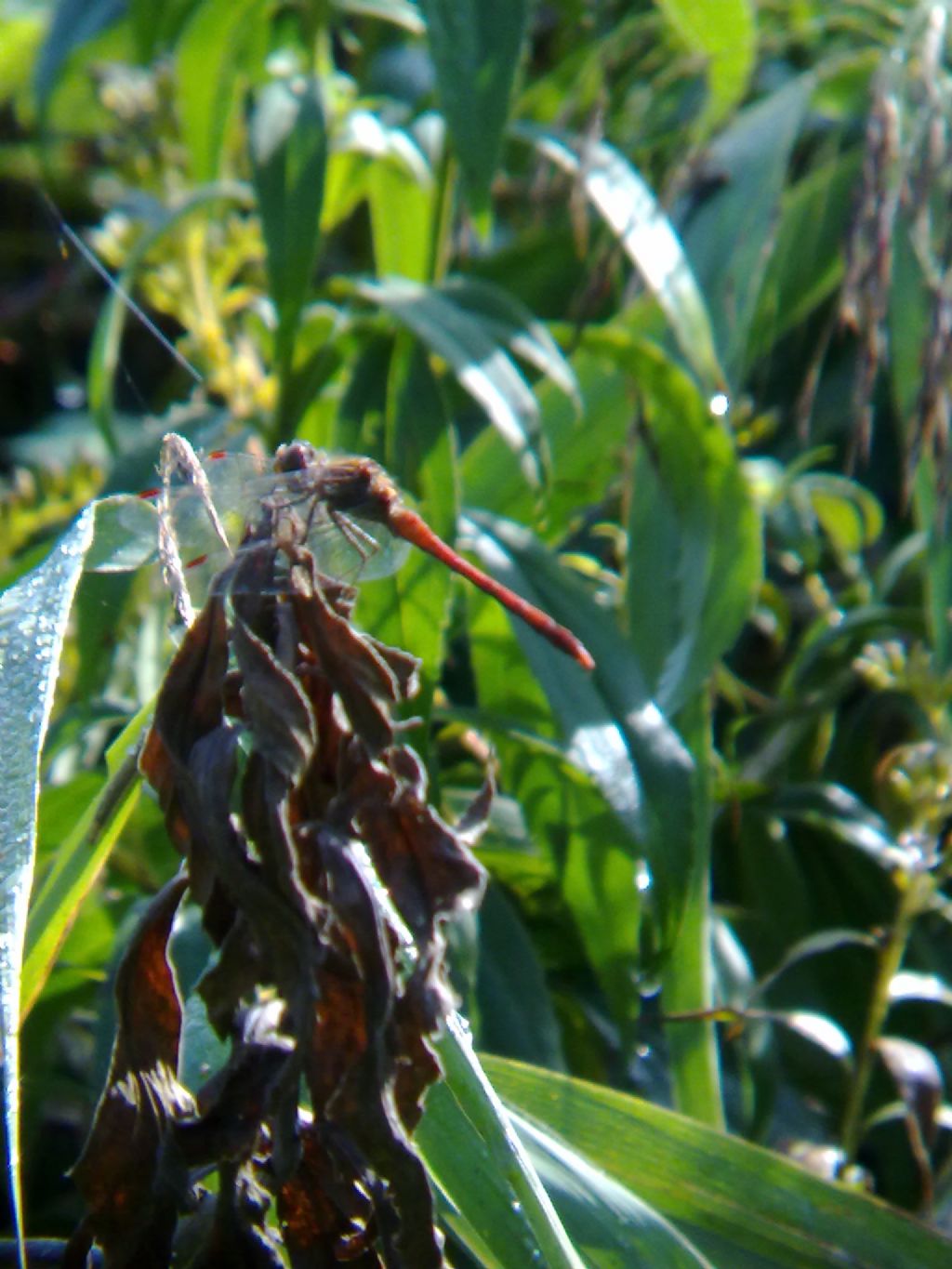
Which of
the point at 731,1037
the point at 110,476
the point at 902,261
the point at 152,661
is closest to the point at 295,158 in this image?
the point at 110,476

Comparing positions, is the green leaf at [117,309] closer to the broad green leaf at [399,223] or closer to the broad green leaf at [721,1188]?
the broad green leaf at [399,223]

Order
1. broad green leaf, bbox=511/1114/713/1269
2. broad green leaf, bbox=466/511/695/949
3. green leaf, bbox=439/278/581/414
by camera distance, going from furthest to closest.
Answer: green leaf, bbox=439/278/581/414 < broad green leaf, bbox=466/511/695/949 < broad green leaf, bbox=511/1114/713/1269

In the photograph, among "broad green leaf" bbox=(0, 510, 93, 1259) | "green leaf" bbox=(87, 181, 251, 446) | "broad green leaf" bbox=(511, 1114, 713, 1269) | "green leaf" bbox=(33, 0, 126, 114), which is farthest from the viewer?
"green leaf" bbox=(33, 0, 126, 114)

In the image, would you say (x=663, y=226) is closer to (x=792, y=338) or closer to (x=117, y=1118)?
(x=792, y=338)

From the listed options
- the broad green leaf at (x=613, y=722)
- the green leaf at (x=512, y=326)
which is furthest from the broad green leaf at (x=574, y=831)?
the green leaf at (x=512, y=326)

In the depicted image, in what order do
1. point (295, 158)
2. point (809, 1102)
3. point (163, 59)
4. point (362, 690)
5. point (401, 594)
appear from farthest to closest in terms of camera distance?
point (163, 59), point (809, 1102), point (295, 158), point (401, 594), point (362, 690)

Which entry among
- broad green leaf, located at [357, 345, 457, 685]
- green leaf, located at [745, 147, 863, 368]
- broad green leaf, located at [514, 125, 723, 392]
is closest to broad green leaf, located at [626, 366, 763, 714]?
broad green leaf, located at [514, 125, 723, 392]

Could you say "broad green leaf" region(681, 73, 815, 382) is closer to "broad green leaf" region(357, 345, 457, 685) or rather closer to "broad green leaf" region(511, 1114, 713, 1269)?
"broad green leaf" region(357, 345, 457, 685)
